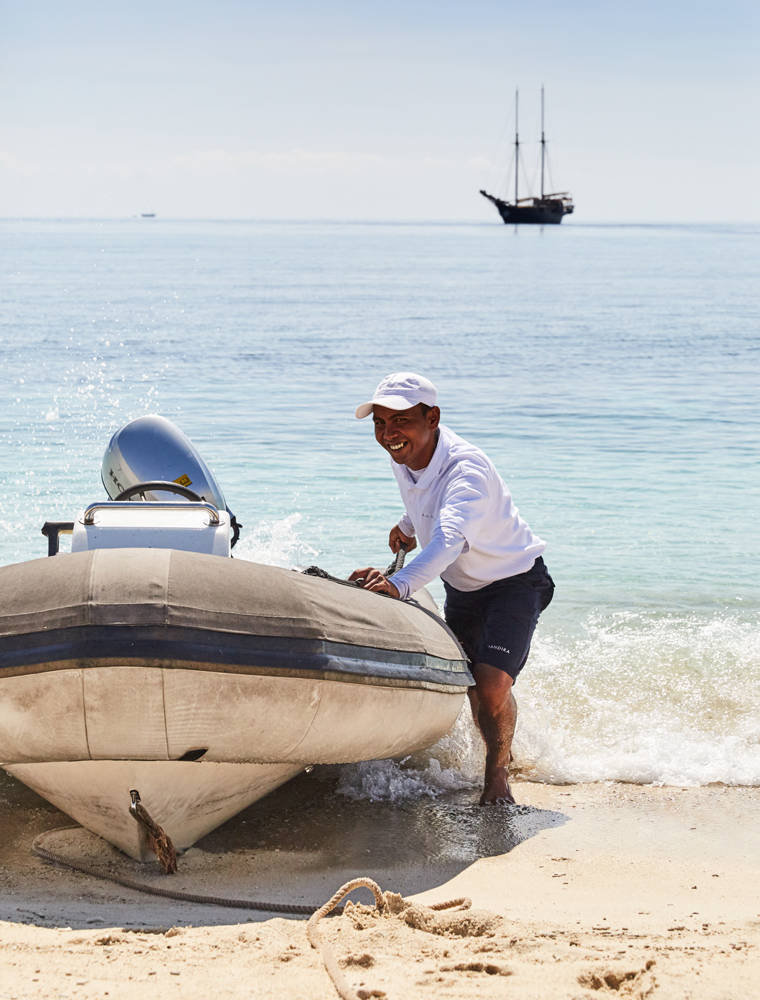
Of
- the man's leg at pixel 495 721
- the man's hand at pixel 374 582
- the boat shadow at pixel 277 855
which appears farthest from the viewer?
the man's leg at pixel 495 721

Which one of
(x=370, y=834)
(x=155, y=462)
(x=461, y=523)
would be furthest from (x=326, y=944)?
(x=155, y=462)

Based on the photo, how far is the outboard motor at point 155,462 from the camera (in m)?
5.51

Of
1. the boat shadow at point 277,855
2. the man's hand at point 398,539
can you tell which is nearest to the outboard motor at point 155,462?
the man's hand at point 398,539

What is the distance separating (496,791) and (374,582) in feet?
3.34

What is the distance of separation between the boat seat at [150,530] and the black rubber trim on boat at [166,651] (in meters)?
Answer: 0.65

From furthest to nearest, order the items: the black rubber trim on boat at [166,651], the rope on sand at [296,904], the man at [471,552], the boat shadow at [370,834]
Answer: the man at [471,552] < the boat shadow at [370,834] < the black rubber trim on boat at [166,651] < the rope on sand at [296,904]

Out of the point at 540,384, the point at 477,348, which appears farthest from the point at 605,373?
the point at 477,348

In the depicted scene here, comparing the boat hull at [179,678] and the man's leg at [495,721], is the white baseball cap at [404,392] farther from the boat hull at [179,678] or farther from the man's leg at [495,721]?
the man's leg at [495,721]

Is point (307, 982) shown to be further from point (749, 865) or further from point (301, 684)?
point (749, 865)

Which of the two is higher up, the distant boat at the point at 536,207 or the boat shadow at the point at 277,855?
the distant boat at the point at 536,207

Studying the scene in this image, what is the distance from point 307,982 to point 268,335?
833 inches

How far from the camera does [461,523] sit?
3.93m

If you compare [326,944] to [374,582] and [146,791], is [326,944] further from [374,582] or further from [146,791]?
[374,582]

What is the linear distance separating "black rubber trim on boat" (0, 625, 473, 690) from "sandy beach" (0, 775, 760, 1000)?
651mm
